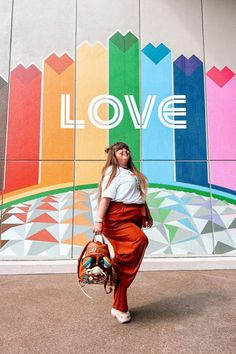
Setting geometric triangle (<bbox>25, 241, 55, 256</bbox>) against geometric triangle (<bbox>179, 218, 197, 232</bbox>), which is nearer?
geometric triangle (<bbox>25, 241, 55, 256</bbox>)

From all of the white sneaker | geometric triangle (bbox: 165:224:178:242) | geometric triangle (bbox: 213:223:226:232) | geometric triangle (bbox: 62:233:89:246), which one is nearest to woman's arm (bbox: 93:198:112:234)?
the white sneaker

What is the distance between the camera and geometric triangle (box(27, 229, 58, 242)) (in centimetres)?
505

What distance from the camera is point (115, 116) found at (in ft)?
18.1

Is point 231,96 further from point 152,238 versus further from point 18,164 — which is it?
point 18,164

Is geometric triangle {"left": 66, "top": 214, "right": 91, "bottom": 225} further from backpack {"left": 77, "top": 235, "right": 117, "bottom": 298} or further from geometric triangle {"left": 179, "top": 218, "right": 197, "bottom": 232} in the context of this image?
backpack {"left": 77, "top": 235, "right": 117, "bottom": 298}

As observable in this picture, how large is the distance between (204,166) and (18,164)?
3542 millimetres

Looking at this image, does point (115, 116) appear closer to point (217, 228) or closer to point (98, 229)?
point (217, 228)

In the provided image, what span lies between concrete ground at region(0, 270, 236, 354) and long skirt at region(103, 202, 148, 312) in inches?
14.1

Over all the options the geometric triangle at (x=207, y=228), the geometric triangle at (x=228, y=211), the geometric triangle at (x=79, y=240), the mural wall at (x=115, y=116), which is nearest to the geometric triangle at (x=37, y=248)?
the mural wall at (x=115, y=116)

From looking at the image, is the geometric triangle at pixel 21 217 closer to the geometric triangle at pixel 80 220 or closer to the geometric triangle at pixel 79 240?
the geometric triangle at pixel 80 220

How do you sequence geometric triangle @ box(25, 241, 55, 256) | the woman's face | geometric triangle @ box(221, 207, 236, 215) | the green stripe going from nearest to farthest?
the woman's face, geometric triangle @ box(25, 241, 55, 256), geometric triangle @ box(221, 207, 236, 215), the green stripe

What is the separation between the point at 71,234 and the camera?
509 centimetres

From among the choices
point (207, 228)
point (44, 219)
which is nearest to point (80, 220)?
point (44, 219)

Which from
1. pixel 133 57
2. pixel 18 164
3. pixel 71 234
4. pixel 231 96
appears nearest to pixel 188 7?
pixel 133 57
